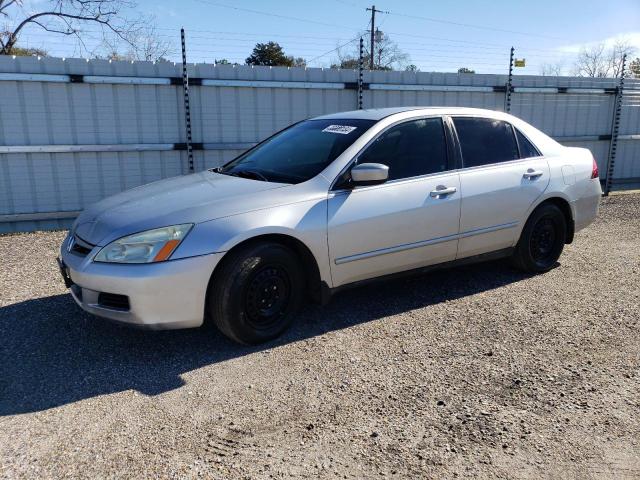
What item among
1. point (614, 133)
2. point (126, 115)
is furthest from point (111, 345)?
point (614, 133)

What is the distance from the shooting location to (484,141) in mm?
5008

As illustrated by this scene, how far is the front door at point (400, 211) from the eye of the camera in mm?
4035

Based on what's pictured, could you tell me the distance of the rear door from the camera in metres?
4.71

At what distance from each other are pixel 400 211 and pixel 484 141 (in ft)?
4.44

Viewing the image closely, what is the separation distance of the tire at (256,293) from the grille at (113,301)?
529 mm

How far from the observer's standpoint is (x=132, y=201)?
13.2 ft

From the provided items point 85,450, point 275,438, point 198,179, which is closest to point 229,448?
point 275,438

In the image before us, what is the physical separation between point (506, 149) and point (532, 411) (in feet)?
9.27

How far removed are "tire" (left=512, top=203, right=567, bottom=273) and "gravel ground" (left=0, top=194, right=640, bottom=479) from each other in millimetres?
446

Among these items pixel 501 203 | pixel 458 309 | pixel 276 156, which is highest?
pixel 276 156

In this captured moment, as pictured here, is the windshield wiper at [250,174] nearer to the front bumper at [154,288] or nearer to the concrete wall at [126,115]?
the front bumper at [154,288]

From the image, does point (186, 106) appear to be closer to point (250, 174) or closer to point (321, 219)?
point (250, 174)

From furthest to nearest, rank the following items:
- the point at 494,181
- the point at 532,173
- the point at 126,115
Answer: the point at 126,115, the point at 532,173, the point at 494,181

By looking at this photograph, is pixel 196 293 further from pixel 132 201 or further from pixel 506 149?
pixel 506 149
